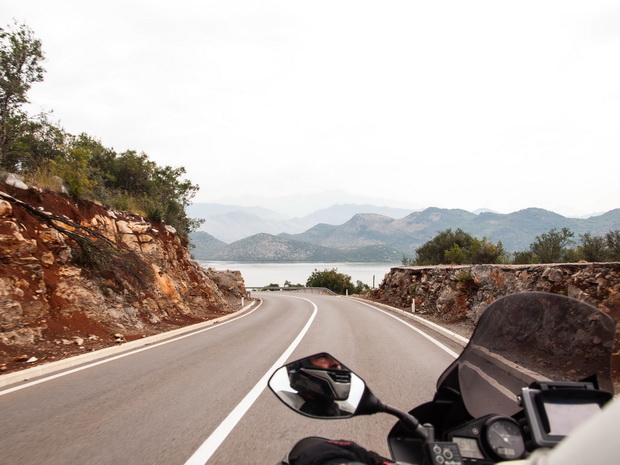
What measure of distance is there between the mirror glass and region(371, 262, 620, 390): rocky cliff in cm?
175

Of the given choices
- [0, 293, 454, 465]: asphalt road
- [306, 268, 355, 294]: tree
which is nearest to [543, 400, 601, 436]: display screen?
[0, 293, 454, 465]: asphalt road

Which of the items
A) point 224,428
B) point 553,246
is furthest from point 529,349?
point 553,246

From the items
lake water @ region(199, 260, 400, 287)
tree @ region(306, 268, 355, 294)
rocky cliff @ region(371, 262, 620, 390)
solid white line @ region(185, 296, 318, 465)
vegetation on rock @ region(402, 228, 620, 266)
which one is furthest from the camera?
lake water @ region(199, 260, 400, 287)

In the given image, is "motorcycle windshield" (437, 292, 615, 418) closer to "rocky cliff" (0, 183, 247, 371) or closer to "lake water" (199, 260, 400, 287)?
"rocky cliff" (0, 183, 247, 371)

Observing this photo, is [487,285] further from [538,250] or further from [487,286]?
[538,250]

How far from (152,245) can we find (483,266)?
13.7 meters

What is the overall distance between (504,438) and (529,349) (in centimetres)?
64

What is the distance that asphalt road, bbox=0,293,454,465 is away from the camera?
3.70m

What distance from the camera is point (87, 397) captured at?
5.42m

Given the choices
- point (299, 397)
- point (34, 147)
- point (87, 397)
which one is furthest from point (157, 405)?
point (34, 147)

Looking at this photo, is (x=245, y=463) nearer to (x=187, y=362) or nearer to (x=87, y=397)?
(x=87, y=397)

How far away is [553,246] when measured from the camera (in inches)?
1439

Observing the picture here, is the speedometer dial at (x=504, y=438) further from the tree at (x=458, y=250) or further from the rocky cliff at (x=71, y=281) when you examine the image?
the tree at (x=458, y=250)

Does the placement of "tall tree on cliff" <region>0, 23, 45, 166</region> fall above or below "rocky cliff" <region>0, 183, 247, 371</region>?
above
